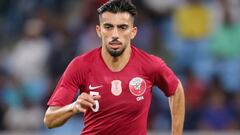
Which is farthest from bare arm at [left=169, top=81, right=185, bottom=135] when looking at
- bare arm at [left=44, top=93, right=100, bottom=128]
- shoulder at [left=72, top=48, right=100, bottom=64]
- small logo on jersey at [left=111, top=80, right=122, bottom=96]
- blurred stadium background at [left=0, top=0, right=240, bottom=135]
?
blurred stadium background at [left=0, top=0, right=240, bottom=135]

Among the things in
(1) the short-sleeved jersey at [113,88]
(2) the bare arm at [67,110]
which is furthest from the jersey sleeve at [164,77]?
(2) the bare arm at [67,110]

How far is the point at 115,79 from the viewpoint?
25.0ft

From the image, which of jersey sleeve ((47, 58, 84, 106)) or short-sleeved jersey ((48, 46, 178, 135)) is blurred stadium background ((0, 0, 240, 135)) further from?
jersey sleeve ((47, 58, 84, 106))

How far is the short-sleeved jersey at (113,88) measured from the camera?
7551 millimetres

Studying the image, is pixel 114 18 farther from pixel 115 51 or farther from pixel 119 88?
pixel 119 88

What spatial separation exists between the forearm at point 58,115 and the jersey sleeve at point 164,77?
0.98m

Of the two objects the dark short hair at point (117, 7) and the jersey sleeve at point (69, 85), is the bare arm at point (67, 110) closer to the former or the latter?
the jersey sleeve at point (69, 85)

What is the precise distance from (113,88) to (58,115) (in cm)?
61

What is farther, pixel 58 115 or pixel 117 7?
pixel 117 7

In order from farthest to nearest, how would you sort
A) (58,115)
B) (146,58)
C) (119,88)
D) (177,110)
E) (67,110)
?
1. (177,110)
2. (146,58)
3. (119,88)
4. (58,115)
5. (67,110)

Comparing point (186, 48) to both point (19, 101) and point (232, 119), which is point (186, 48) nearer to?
point (232, 119)

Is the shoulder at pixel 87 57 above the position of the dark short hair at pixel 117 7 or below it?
below

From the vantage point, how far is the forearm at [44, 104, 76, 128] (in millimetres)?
7095

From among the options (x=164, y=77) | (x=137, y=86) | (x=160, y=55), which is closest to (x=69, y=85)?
(x=137, y=86)
